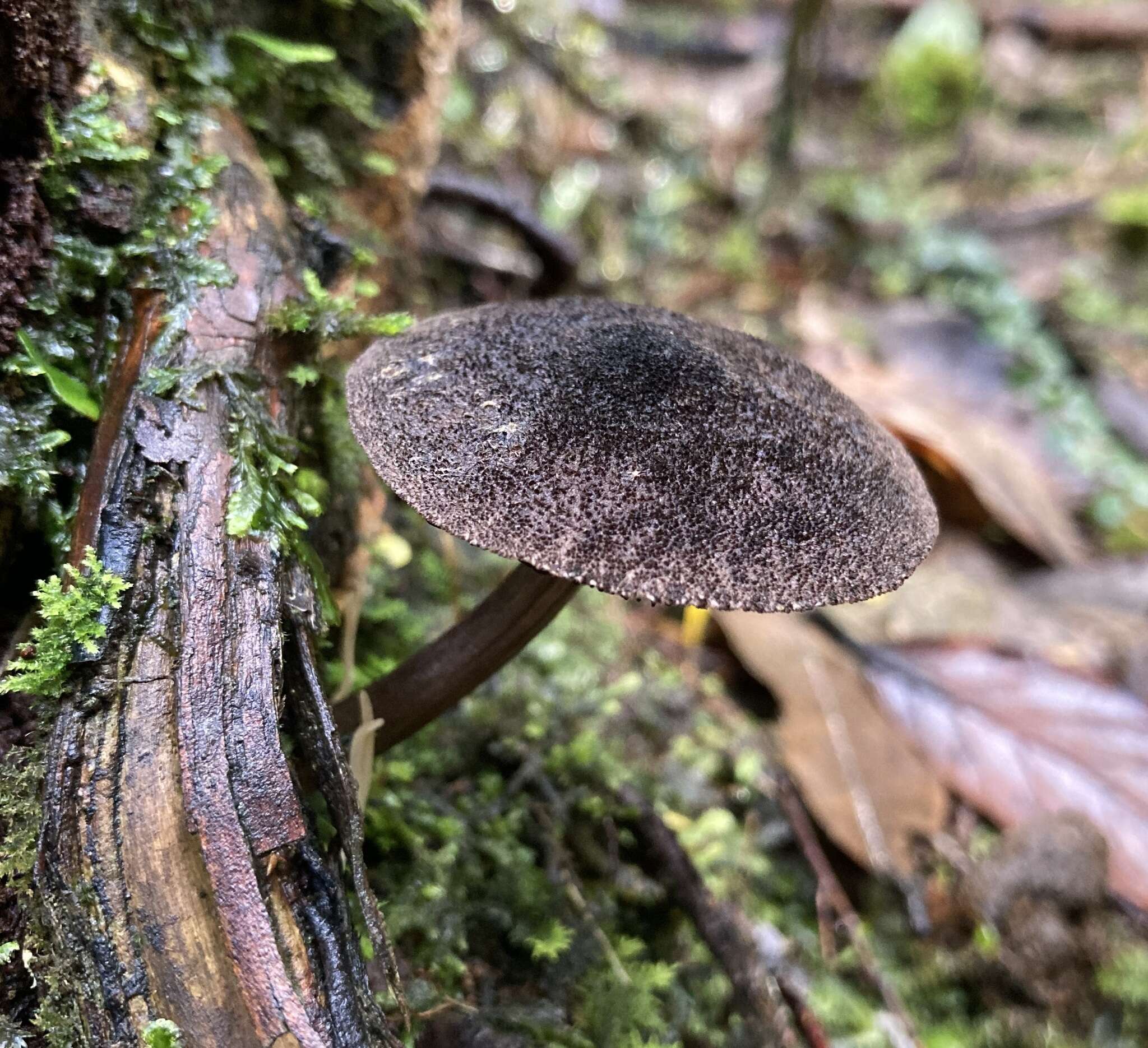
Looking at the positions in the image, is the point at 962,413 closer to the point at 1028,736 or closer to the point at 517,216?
the point at 1028,736

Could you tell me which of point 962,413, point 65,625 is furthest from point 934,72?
point 65,625

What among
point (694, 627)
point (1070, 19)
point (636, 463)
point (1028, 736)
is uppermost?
point (1070, 19)

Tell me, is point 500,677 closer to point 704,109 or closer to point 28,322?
point 28,322

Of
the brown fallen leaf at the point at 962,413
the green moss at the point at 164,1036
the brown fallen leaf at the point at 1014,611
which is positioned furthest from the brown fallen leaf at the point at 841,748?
the green moss at the point at 164,1036

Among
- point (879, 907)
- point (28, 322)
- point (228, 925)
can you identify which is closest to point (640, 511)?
point (228, 925)

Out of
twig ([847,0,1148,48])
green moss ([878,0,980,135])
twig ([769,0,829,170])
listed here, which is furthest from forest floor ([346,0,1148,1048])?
twig ([847,0,1148,48])

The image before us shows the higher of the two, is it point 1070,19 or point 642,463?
point 1070,19
